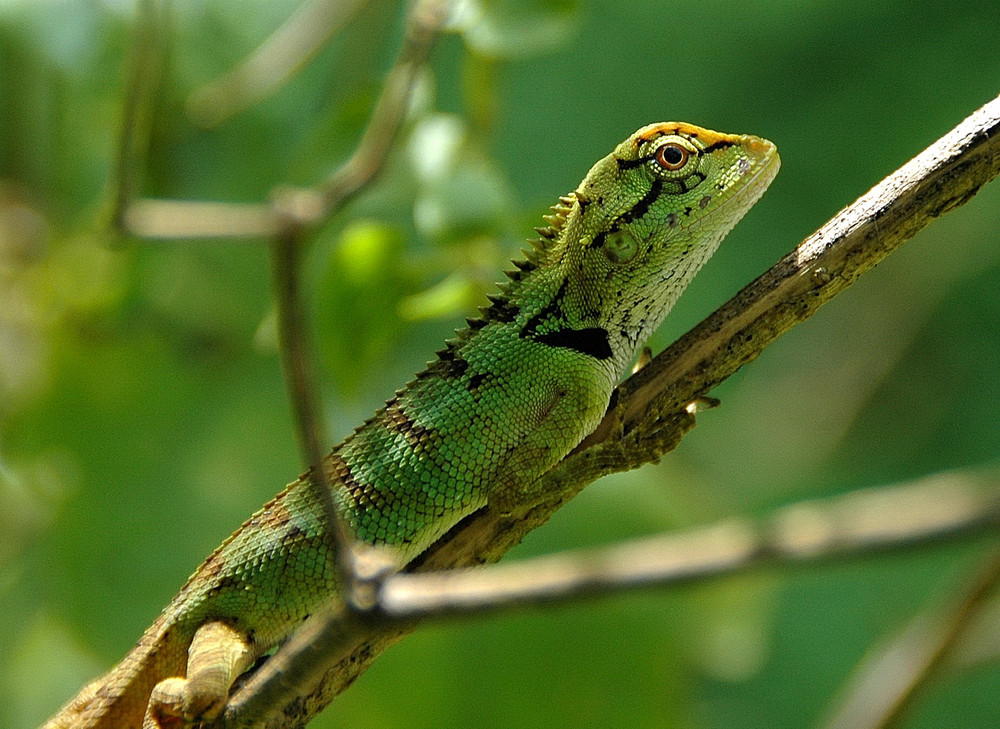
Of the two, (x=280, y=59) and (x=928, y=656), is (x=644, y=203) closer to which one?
(x=928, y=656)

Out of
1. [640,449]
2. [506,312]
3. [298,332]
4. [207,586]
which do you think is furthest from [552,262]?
[298,332]

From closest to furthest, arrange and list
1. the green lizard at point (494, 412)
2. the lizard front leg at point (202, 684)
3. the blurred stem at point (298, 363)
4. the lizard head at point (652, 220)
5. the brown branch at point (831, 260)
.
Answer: the blurred stem at point (298, 363), the brown branch at point (831, 260), the lizard front leg at point (202, 684), the green lizard at point (494, 412), the lizard head at point (652, 220)

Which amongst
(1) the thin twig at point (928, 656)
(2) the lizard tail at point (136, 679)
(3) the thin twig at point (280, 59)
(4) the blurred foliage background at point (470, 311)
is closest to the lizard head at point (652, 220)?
(4) the blurred foliage background at point (470, 311)

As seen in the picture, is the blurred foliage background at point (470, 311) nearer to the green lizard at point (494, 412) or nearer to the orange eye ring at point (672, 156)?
the green lizard at point (494, 412)

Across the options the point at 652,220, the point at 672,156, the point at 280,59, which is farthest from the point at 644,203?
the point at 280,59

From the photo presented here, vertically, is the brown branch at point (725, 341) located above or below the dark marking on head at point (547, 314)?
below

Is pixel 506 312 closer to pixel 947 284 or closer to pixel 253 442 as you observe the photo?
pixel 253 442

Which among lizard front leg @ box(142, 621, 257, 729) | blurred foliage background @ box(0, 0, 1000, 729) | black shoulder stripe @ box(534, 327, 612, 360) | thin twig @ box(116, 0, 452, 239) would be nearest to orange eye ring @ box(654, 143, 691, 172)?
blurred foliage background @ box(0, 0, 1000, 729)
